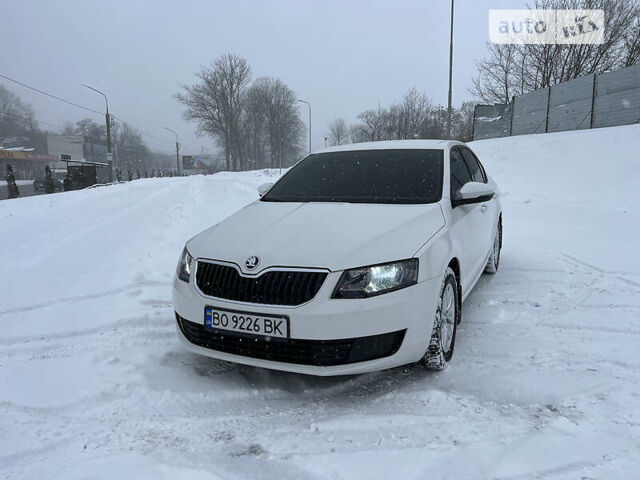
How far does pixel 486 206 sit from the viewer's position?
417cm

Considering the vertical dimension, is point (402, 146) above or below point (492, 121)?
below

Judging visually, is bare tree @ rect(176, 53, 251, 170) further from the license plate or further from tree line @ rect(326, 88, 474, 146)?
the license plate

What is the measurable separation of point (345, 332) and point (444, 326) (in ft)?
2.65

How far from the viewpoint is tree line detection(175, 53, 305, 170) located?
204ft

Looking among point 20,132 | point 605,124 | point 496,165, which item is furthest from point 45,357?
point 20,132

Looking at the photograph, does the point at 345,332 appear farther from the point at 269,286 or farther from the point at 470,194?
the point at 470,194

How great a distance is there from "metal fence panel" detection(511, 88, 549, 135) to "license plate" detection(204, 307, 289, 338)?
751 inches

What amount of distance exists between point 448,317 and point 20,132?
90149 millimetres

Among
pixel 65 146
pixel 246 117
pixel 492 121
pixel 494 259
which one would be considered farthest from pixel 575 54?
pixel 65 146

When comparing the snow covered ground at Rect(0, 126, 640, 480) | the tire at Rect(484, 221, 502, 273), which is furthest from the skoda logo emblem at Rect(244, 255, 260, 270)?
the tire at Rect(484, 221, 502, 273)

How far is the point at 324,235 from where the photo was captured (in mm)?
2654

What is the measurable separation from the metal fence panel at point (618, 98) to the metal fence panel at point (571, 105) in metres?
0.47

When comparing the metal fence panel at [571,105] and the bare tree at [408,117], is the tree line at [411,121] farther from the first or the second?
the metal fence panel at [571,105]

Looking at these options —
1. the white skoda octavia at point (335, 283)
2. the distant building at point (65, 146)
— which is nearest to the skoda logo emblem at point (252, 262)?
the white skoda octavia at point (335, 283)
